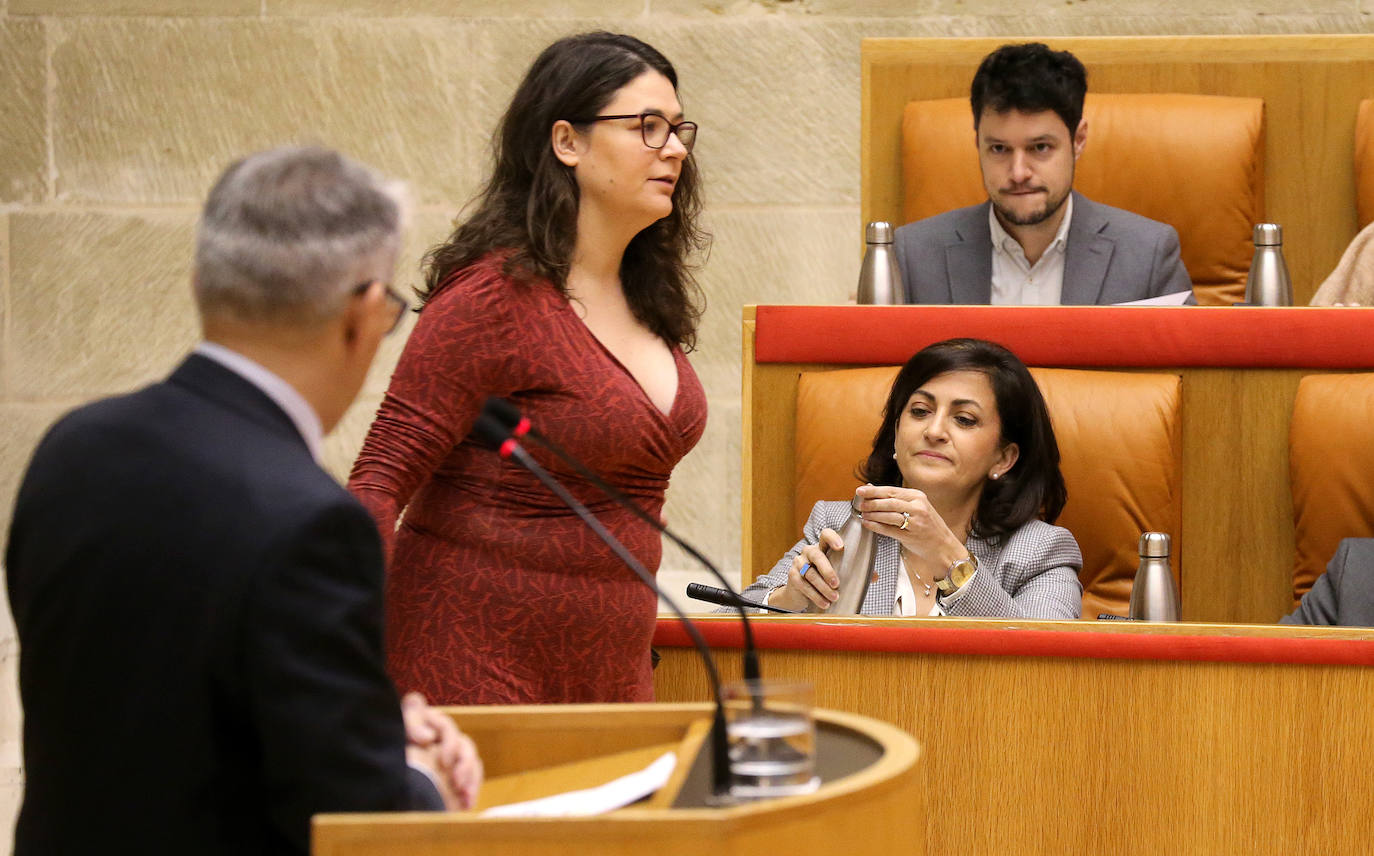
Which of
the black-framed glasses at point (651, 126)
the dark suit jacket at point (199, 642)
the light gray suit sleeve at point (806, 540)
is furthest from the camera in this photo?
the light gray suit sleeve at point (806, 540)

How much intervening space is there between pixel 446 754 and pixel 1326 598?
126cm

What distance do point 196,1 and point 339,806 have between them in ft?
9.66

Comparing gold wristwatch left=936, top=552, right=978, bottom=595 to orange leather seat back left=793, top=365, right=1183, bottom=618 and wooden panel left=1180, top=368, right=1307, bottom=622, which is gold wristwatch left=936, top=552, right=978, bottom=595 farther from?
wooden panel left=1180, top=368, right=1307, bottom=622

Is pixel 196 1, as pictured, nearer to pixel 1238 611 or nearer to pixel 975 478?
pixel 975 478

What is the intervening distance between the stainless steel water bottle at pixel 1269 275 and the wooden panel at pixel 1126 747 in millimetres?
890

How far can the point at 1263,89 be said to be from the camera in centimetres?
281

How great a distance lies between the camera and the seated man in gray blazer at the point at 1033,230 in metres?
2.39

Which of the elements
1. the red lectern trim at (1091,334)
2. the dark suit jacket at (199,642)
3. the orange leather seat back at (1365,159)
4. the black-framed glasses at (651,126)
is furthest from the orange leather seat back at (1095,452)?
the dark suit jacket at (199,642)

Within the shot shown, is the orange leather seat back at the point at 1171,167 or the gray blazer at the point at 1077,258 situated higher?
the orange leather seat back at the point at 1171,167

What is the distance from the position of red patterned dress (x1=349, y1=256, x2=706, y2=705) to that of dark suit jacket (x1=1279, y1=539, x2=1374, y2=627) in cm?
85

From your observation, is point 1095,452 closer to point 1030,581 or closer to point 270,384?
point 1030,581

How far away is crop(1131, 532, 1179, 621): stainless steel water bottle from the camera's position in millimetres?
1728

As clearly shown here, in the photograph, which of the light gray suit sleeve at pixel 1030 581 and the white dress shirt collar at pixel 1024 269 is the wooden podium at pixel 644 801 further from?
the white dress shirt collar at pixel 1024 269

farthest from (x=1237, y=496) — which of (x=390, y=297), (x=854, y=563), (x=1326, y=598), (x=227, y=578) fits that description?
(x=227, y=578)
